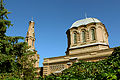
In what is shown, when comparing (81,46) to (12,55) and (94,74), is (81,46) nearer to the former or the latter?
(12,55)

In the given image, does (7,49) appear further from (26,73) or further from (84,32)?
(84,32)

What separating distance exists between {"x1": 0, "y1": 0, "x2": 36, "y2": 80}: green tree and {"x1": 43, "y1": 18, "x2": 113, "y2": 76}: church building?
6406 millimetres

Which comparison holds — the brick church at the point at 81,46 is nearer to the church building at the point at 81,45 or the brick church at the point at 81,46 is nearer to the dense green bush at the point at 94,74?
the church building at the point at 81,45

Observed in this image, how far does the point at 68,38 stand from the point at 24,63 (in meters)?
12.8

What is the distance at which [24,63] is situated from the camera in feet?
40.1

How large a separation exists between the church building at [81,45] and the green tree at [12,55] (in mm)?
6406

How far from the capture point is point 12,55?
38.1 ft

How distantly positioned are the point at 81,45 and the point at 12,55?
12619 millimetres

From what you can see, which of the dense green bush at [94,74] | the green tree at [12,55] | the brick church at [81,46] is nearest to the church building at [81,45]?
the brick church at [81,46]

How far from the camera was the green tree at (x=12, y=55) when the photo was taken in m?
11.0

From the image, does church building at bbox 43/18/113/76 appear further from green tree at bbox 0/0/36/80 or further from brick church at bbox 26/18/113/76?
green tree at bbox 0/0/36/80

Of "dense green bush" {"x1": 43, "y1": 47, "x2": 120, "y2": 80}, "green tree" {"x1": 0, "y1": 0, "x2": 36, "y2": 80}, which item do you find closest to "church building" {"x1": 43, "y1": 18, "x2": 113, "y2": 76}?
"green tree" {"x1": 0, "y1": 0, "x2": 36, "y2": 80}

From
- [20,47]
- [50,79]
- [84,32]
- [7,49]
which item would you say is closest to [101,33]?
[84,32]

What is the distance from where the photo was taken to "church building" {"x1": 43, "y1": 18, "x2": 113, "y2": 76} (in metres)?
17.8
